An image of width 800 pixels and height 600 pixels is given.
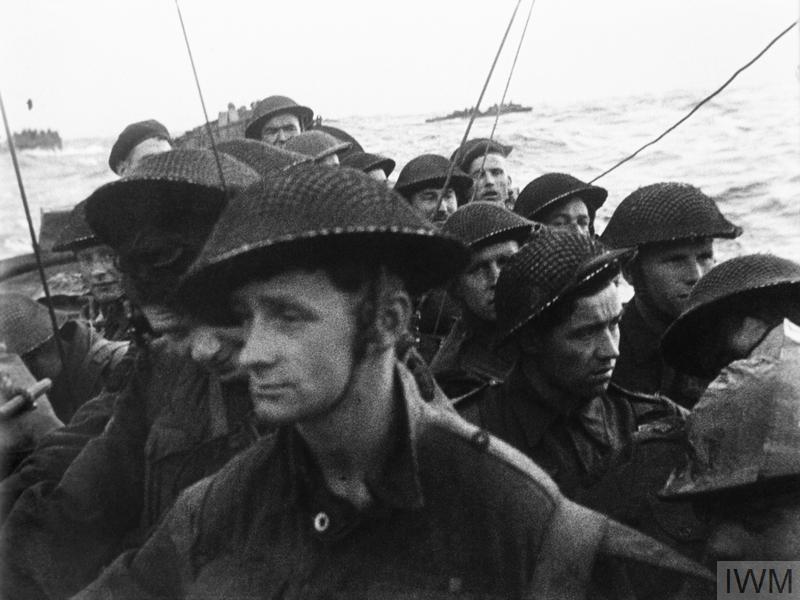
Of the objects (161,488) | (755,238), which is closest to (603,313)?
(161,488)

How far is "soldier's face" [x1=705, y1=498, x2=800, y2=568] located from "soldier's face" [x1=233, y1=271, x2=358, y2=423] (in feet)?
2.59

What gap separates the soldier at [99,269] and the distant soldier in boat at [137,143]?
0.94 meters

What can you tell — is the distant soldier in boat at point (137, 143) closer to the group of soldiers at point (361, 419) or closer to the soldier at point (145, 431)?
the group of soldiers at point (361, 419)

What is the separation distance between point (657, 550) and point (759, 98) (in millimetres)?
4302

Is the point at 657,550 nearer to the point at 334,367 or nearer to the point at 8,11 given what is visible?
the point at 334,367

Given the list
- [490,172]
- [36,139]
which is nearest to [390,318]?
[36,139]

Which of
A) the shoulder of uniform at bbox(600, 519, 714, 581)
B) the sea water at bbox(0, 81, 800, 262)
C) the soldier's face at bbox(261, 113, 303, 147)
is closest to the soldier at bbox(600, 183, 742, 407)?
the sea water at bbox(0, 81, 800, 262)

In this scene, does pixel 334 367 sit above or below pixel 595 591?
above

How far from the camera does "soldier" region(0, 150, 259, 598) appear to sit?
207 centimetres

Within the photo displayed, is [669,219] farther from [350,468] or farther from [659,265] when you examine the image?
[350,468]

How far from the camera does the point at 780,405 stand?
5.36ft

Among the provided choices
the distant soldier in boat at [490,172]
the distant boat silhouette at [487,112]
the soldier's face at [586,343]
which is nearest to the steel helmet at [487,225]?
the soldier's face at [586,343]

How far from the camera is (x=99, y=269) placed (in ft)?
10.9

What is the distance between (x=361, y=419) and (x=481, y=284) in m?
1.81
